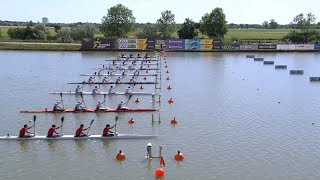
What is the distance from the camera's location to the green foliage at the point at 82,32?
86875mm

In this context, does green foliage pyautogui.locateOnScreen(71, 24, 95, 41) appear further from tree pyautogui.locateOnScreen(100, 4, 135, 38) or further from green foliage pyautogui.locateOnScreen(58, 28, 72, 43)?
tree pyautogui.locateOnScreen(100, 4, 135, 38)

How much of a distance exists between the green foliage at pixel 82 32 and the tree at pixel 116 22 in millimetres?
5243

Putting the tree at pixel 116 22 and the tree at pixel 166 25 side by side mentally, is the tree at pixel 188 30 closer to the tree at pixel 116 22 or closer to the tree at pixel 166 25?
the tree at pixel 166 25

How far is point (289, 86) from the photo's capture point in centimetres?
4028

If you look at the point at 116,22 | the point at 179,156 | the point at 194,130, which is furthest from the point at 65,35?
Result: the point at 179,156

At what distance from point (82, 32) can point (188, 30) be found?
19196mm

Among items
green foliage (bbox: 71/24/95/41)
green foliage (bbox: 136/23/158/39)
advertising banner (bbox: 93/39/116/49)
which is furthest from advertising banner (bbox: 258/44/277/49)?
green foliage (bbox: 71/24/95/41)

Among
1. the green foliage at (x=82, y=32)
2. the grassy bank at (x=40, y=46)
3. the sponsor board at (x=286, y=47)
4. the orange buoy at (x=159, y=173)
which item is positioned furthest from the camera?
the green foliage at (x=82, y=32)

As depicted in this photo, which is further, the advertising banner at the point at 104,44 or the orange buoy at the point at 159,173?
the advertising banner at the point at 104,44

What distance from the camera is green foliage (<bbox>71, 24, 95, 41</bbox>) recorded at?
86.9 metres

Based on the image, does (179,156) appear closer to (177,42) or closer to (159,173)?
(159,173)

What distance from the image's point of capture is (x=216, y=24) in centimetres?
8412

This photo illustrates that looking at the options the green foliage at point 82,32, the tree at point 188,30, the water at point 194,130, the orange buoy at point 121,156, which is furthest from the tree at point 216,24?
the orange buoy at point 121,156

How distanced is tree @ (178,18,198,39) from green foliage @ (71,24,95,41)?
641 inches
